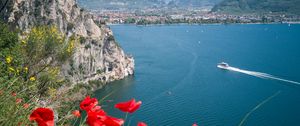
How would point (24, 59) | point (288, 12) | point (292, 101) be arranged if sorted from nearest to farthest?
point (24, 59) < point (292, 101) < point (288, 12)

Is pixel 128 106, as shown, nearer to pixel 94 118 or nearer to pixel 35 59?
pixel 94 118

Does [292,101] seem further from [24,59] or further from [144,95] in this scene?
[24,59]

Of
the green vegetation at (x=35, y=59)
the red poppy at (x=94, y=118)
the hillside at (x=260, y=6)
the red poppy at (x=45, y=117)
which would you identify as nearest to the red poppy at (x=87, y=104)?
the red poppy at (x=94, y=118)

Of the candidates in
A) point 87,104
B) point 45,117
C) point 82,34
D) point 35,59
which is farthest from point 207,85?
point 45,117

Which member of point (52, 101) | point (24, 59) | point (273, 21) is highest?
point (52, 101)

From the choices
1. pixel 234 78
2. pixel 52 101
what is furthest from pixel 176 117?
pixel 52 101

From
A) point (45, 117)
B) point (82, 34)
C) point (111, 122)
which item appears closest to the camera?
point (45, 117)

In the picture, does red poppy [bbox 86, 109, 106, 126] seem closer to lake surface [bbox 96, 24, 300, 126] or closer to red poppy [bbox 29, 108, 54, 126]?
red poppy [bbox 29, 108, 54, 126]
